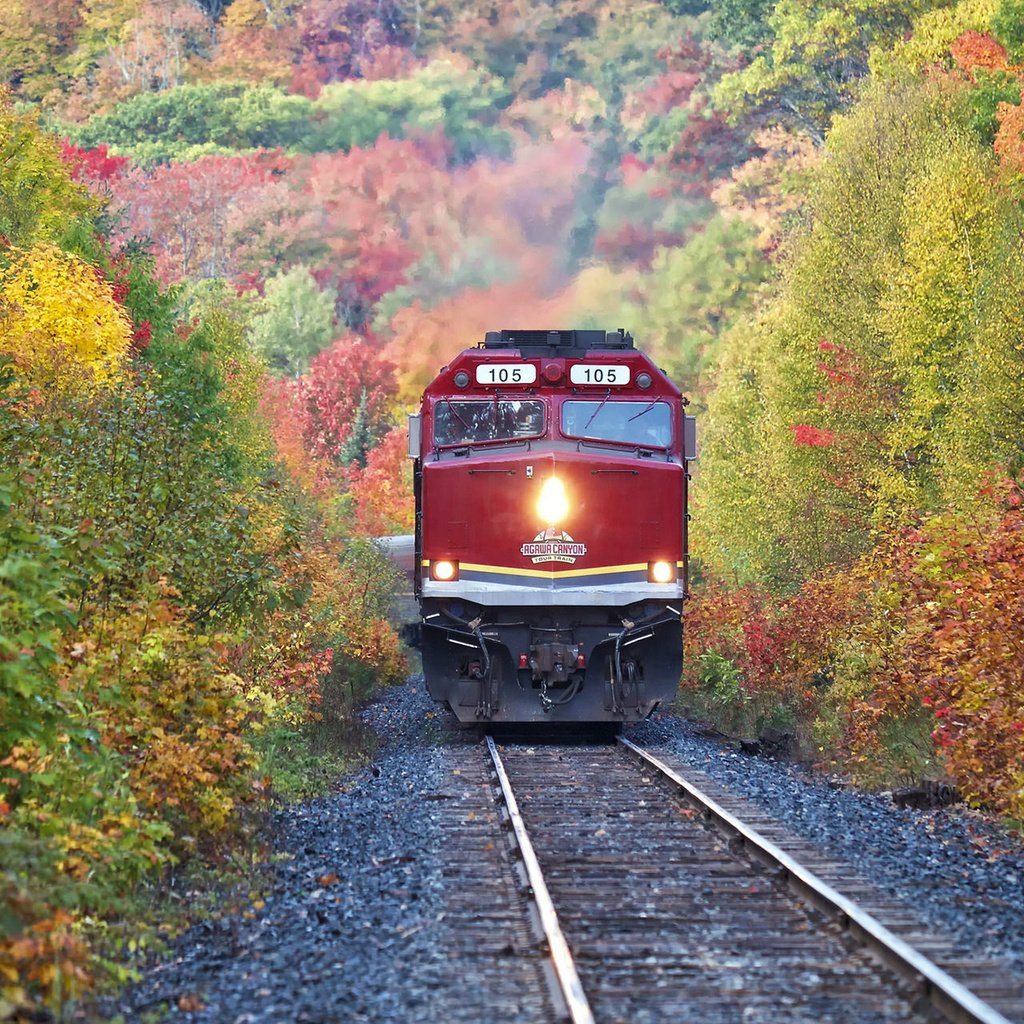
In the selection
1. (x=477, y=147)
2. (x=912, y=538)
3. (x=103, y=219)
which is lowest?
(x=912, y=538)

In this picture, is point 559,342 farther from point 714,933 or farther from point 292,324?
point 292,324

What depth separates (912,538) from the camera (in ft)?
52.6

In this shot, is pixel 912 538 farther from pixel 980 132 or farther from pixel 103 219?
pixel 103 219

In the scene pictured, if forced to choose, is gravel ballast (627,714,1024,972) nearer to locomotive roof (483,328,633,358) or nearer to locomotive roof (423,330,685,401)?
locomotive roof (423,330,685,401)

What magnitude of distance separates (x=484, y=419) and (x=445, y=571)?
1.71 m

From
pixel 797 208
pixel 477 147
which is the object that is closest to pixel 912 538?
pixel 797 208

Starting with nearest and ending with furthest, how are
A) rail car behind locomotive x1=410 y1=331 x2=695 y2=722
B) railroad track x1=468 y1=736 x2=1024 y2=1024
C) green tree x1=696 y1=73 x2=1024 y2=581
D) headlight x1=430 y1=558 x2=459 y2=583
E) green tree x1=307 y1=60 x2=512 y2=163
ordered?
railroad track x1=468 y1=736 x2=1024 y2=1024, rail car behind locomotive x1=410 y1=331 x2=695 y2=722, headlight x1=430 y1=558 x2=459 y2=583, green tree x1=696 y1=73 x2=1024 y2=581, green tree x1=307 y1=60 x2=512 y2=163

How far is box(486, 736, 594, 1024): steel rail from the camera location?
6.61m

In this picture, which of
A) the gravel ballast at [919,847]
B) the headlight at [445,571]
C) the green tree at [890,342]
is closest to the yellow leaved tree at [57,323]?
the headlight at [445,571]

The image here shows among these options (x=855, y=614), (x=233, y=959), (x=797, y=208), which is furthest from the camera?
(x=797, y=208)

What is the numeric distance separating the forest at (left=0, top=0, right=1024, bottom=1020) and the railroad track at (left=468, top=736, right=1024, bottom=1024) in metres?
2.11

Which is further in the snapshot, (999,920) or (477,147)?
(477,147)

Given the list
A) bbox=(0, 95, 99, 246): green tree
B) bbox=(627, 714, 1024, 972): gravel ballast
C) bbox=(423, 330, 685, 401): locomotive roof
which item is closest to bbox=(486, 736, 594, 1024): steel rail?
bbox=(627, 714, 1024, 972): gravel ballast

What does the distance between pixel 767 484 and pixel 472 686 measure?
16.1 meters
